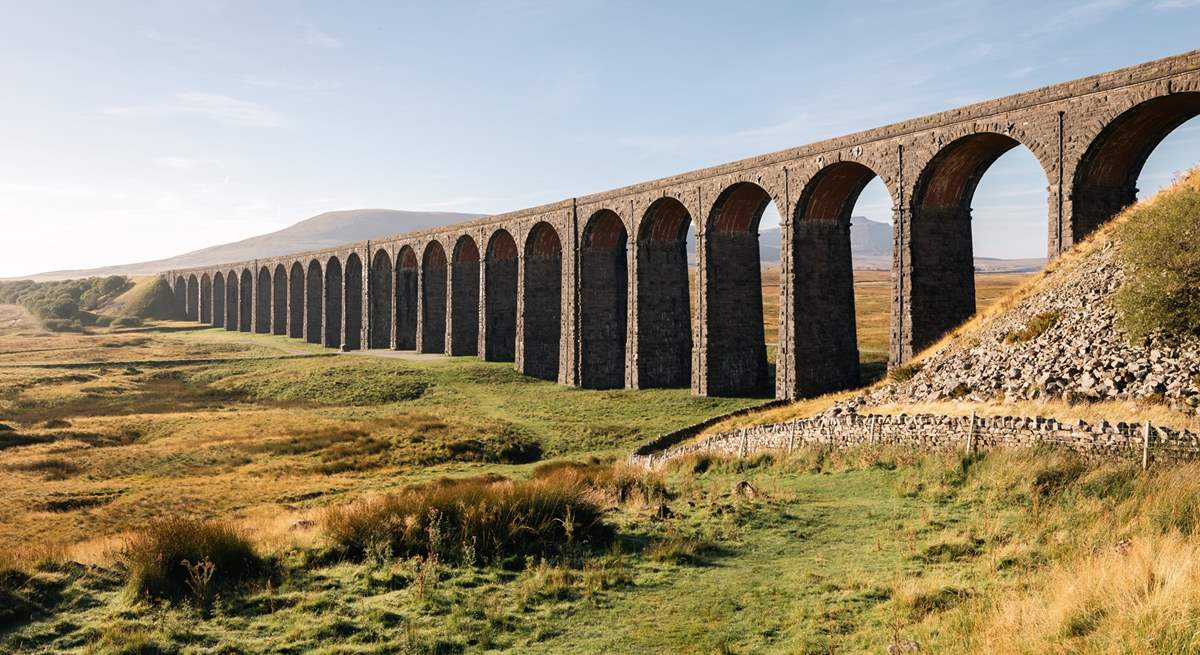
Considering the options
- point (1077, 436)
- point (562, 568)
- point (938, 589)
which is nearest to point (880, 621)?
point (938, 589)

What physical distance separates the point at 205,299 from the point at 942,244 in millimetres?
111216

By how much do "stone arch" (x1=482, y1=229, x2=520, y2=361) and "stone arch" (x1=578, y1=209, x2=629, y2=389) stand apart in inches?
409

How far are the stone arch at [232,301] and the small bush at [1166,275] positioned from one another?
10021 centimetres

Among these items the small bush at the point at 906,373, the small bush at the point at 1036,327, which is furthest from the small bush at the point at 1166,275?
the small bush at the point at 906,373

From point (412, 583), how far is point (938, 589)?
20.6ft

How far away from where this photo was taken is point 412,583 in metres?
10.0

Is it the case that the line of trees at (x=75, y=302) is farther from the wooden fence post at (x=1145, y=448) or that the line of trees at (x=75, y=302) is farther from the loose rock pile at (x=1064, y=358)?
the wooden fence post at (x=1145, y=448)

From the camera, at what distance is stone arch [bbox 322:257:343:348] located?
74.6 meters

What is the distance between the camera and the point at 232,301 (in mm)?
104312

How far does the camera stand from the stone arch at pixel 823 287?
29656 mm

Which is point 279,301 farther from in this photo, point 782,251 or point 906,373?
point 906,373

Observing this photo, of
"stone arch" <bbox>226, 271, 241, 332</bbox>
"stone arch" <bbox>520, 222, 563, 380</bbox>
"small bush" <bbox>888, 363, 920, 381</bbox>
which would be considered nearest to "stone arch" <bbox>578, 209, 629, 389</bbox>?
"stone arch" <bbox>520, 222, 563, 380</bbox>

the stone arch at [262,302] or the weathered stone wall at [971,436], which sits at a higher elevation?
the stone arch at [262,302]

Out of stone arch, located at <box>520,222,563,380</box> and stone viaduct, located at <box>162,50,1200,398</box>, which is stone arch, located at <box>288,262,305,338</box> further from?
stone arch, located at <box>520,222,563,380</box>
